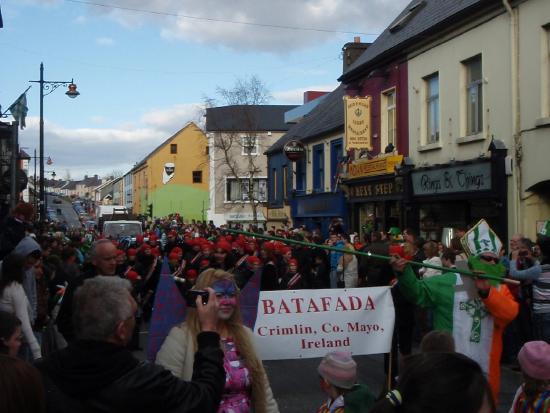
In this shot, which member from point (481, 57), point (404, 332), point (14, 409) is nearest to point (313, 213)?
point (481, 57)

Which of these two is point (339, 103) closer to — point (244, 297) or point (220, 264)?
point (220, 264)

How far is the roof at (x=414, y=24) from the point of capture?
17.7 metres

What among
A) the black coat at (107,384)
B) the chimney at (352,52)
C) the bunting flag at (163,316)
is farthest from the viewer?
the chimney at (352,52)

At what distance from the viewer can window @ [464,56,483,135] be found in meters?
17.3

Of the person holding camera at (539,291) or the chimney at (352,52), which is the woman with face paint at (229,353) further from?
the chimney at (352,52)

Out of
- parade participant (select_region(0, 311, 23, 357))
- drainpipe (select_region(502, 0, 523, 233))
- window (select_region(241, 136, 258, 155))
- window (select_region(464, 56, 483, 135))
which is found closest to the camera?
parade participant (select_region(0, 311, 23, 357))

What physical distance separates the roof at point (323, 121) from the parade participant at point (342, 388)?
77.5 feet

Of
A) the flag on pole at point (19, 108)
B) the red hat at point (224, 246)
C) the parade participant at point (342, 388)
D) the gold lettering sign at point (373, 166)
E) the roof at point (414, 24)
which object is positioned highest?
the roof at point (414, 24)

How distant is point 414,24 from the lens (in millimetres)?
21609

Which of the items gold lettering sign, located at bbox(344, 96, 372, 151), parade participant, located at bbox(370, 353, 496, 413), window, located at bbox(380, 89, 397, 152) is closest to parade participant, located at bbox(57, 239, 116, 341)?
parade participant, located at bbox(370, 353, 496, 413)

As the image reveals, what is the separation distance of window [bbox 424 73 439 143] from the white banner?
1318cm

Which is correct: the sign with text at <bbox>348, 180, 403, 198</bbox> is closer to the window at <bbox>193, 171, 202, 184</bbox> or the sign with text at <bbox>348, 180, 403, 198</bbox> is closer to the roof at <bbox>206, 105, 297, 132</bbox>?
the roof at <bbox>206, 105, 297, 132</bbox>

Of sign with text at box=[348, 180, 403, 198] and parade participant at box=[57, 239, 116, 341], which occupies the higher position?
sign with text at box=[348, 180, 403, 198]

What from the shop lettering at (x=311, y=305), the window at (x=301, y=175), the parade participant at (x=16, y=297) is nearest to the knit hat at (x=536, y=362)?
the shop lettering at (x=311, y=305)
